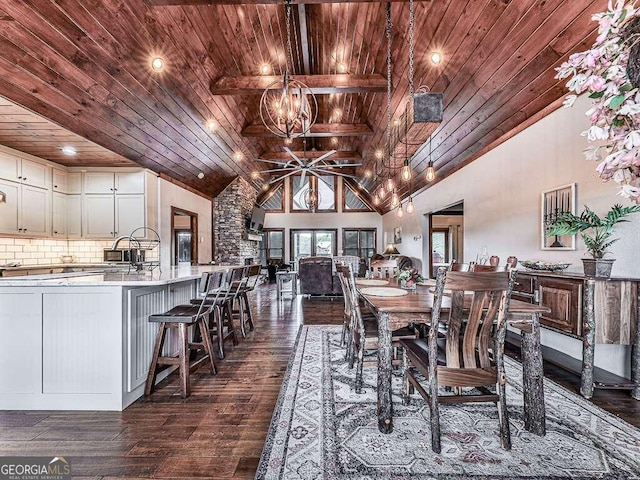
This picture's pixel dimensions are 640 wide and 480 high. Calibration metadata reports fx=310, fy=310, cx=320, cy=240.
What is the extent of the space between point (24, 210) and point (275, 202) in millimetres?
8470

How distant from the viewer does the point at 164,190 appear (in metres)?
6.11

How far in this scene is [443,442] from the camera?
1.88 m

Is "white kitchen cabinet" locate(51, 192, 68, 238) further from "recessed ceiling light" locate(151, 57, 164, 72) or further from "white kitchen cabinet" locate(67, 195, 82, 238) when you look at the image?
"recessed ceiling light" locate(151, 57, 164, 72)

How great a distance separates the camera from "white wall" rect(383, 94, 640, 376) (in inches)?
105

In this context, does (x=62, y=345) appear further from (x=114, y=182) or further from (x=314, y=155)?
(x=314, y=155)

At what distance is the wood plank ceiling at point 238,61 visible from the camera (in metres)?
2.69

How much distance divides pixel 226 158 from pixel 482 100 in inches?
210

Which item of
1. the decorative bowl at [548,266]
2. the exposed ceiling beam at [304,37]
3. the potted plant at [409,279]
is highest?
the exposed ceiling beam at [304,37]

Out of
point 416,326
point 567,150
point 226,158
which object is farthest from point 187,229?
point 567,150

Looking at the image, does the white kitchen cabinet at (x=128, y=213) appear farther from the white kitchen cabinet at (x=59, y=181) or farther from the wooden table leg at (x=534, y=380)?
the wooden table leg at (x=534, y=380)

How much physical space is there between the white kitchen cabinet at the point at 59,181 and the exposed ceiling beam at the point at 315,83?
2999 mm

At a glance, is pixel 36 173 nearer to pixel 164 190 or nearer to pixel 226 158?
pixel 164 190

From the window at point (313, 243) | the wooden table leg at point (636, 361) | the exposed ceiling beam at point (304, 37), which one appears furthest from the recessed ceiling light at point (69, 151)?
the window at point (313, 243)

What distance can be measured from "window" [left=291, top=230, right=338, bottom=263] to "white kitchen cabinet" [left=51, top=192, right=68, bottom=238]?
7929mm
